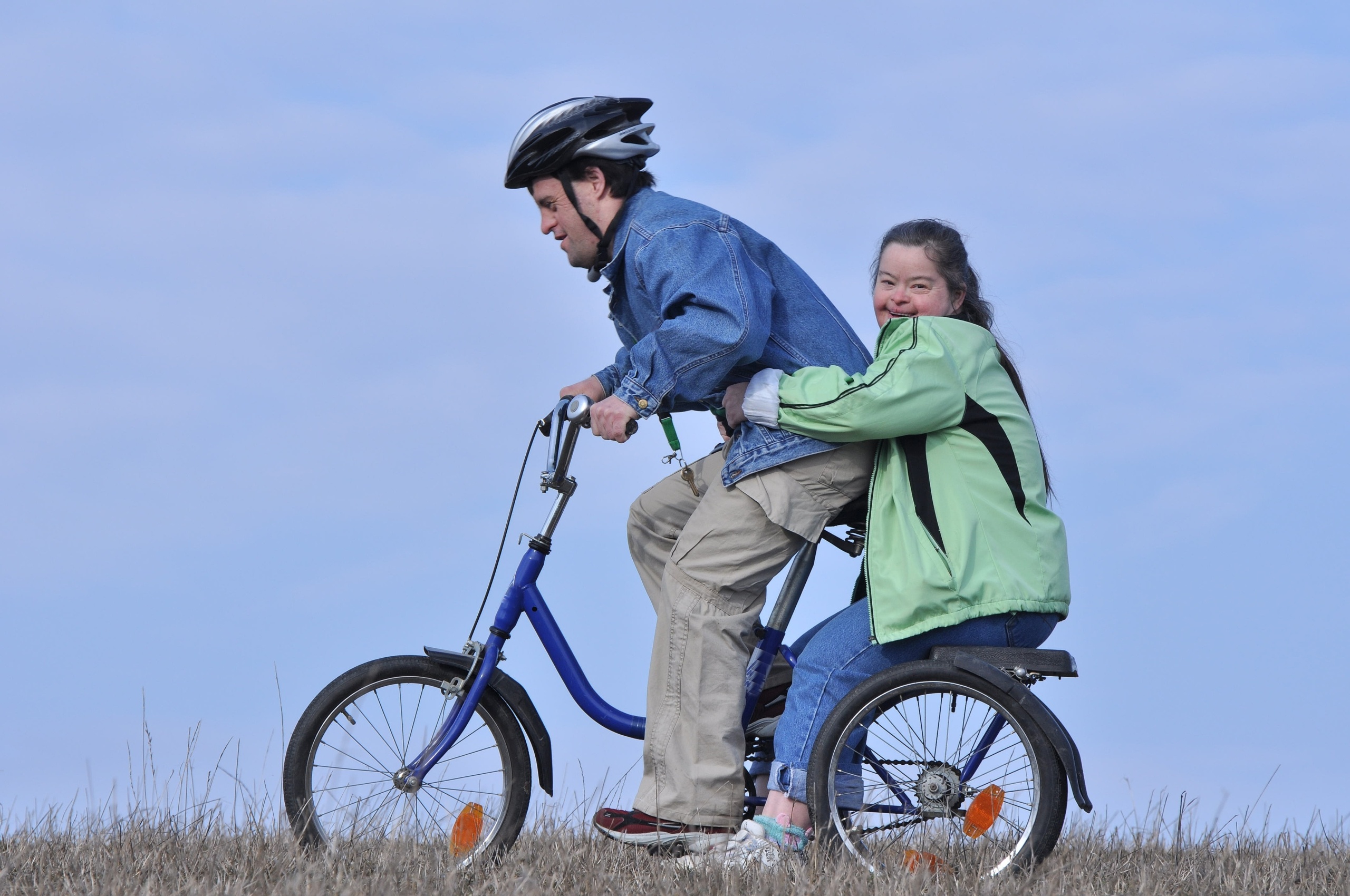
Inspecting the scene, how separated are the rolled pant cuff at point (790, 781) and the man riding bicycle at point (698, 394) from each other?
0.47ft

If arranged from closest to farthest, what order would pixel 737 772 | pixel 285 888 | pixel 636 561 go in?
pixel 285 888
pixel 737 772
pixel 636 561

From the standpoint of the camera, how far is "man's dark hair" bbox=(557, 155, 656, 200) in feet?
14.9

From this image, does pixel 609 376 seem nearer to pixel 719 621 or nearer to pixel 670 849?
pixel 719 621

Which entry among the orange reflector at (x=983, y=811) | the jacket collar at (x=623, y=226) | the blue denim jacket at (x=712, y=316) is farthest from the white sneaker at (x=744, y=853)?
the jacket collar at (x=623, y=226)

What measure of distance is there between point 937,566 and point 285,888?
2087 mm

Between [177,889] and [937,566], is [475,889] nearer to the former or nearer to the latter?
[177,889]

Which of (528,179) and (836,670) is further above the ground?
(528,179)

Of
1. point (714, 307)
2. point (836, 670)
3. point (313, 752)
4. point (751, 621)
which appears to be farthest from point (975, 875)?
point (313, 752)

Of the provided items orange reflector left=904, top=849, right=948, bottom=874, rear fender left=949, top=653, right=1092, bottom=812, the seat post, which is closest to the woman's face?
the seat post

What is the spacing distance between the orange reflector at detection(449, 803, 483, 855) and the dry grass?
15cm

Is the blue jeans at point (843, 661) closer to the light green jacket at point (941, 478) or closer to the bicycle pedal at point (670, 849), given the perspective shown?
the light green jacket at point (941, 478)

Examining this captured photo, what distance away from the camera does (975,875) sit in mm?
4051

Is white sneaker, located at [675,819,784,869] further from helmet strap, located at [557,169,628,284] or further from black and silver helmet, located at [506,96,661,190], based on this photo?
black and silver helmet, located at [506,96,661,190]

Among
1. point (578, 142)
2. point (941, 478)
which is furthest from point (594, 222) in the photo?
point (941, 478)
